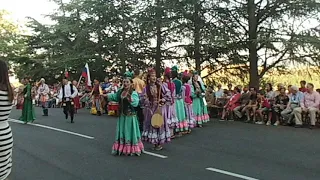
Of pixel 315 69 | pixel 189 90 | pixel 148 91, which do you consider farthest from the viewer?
pixel 315 69

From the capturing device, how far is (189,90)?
1269 centimetres

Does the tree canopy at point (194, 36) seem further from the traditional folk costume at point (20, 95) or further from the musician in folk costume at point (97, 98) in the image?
the traditional folk costume at point (20, 95)

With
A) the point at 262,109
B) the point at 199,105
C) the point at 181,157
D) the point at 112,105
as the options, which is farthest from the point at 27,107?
the point at 181,157

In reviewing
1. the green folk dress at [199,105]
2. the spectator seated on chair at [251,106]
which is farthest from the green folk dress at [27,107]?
the spectator seated on chair at [251,106]

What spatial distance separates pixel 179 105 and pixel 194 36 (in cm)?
888

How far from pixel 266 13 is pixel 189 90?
914 cm

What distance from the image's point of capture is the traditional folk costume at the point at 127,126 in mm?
9086

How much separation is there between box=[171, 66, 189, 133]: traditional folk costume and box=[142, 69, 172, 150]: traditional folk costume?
179 centimetres

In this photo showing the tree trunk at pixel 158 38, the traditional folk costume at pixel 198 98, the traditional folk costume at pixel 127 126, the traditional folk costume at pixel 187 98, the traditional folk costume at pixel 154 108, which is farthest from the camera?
the tree trunk at pixel 158 38

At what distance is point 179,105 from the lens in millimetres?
12086

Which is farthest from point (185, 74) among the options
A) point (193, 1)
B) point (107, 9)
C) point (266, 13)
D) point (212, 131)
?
point (107, 9)

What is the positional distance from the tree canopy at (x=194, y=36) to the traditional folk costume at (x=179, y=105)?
767 centimetres

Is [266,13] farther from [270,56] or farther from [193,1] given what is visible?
[193,1]

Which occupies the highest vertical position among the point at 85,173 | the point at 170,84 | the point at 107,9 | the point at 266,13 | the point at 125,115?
the point at 107,9
